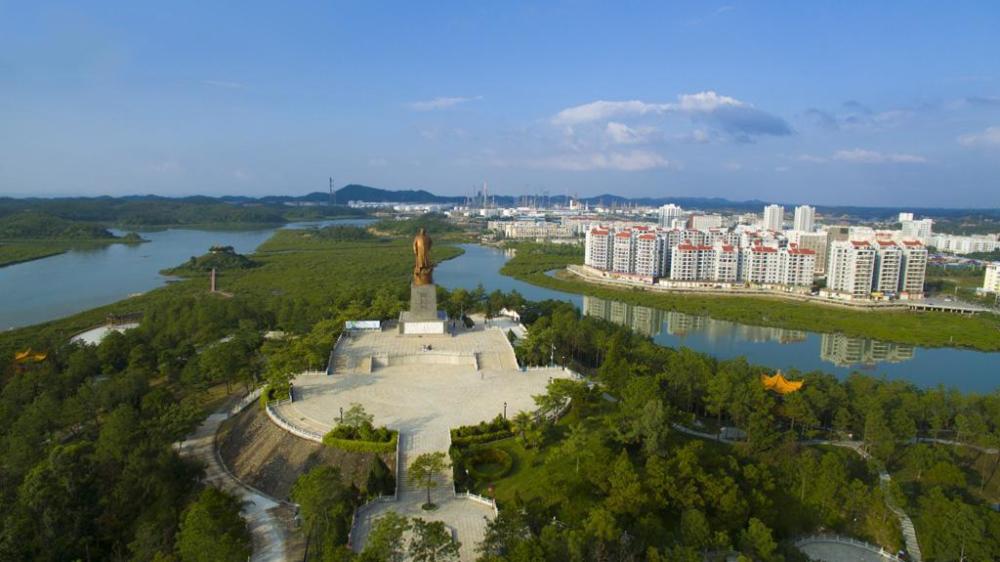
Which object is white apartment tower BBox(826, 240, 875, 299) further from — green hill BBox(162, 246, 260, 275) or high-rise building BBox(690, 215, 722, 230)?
high-rise building BBox(690, 215, 722, 230)

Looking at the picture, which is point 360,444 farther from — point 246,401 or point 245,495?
point 246,401

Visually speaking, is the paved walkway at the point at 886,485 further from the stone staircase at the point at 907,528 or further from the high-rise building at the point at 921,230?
the high-rise building at the point at 921,230

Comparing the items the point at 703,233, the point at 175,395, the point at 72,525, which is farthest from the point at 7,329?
the point at 703,233

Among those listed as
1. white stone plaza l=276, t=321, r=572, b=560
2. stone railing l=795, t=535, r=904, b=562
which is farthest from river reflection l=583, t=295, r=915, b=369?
stone railing l=795, t=535, r=904, b=562

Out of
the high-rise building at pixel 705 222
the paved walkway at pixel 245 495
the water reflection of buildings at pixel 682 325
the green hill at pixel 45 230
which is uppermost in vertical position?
the high-rise building at pixel 705 222

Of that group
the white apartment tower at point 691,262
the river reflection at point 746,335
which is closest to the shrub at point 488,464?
the river reflection at point 746,335

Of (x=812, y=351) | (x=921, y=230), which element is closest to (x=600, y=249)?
(x=812, y=351)
